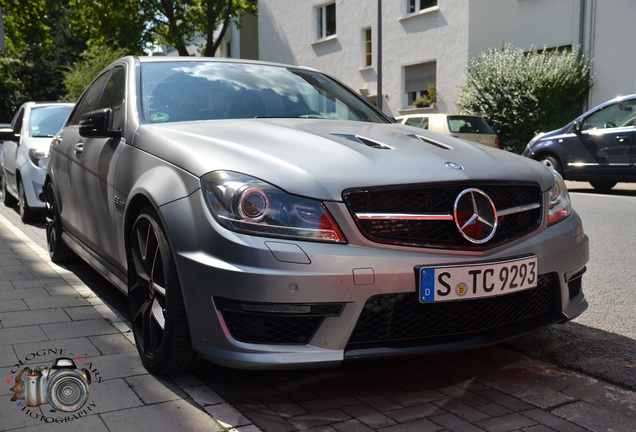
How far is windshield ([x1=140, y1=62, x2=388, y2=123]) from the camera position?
4012 mm

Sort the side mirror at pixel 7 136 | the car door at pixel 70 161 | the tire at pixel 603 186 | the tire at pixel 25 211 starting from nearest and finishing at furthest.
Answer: the car door at pixel 70 161, the side mirror at pixel 7 136, the tire at pixel 25 211, the tire at pixel 603 186

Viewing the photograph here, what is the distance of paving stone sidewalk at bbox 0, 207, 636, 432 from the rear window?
13122 millimetres

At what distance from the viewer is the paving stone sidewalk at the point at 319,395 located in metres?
2.79

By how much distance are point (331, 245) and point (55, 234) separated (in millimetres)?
3610

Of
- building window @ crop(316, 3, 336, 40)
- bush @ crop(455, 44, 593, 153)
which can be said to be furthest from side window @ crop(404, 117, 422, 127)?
building window @ crop(316, 3, 336, 40)

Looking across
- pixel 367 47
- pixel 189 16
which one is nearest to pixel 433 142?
pixel 367 47

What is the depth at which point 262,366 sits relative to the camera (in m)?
2.75

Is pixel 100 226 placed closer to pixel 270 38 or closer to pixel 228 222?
pixel 228 222

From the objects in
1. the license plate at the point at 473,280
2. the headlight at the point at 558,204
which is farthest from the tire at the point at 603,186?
the license plate at the point at 473,280

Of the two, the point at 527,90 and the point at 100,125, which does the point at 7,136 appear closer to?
the point at 100,125

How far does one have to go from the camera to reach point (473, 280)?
A: 2869mm

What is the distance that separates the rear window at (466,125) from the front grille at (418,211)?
537 inches

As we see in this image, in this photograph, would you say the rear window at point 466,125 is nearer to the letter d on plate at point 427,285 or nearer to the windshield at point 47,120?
the windshield at point 47,120

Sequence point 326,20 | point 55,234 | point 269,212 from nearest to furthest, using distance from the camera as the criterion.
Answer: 1. point 269,212
2. point 55,234
3. point 326,20
